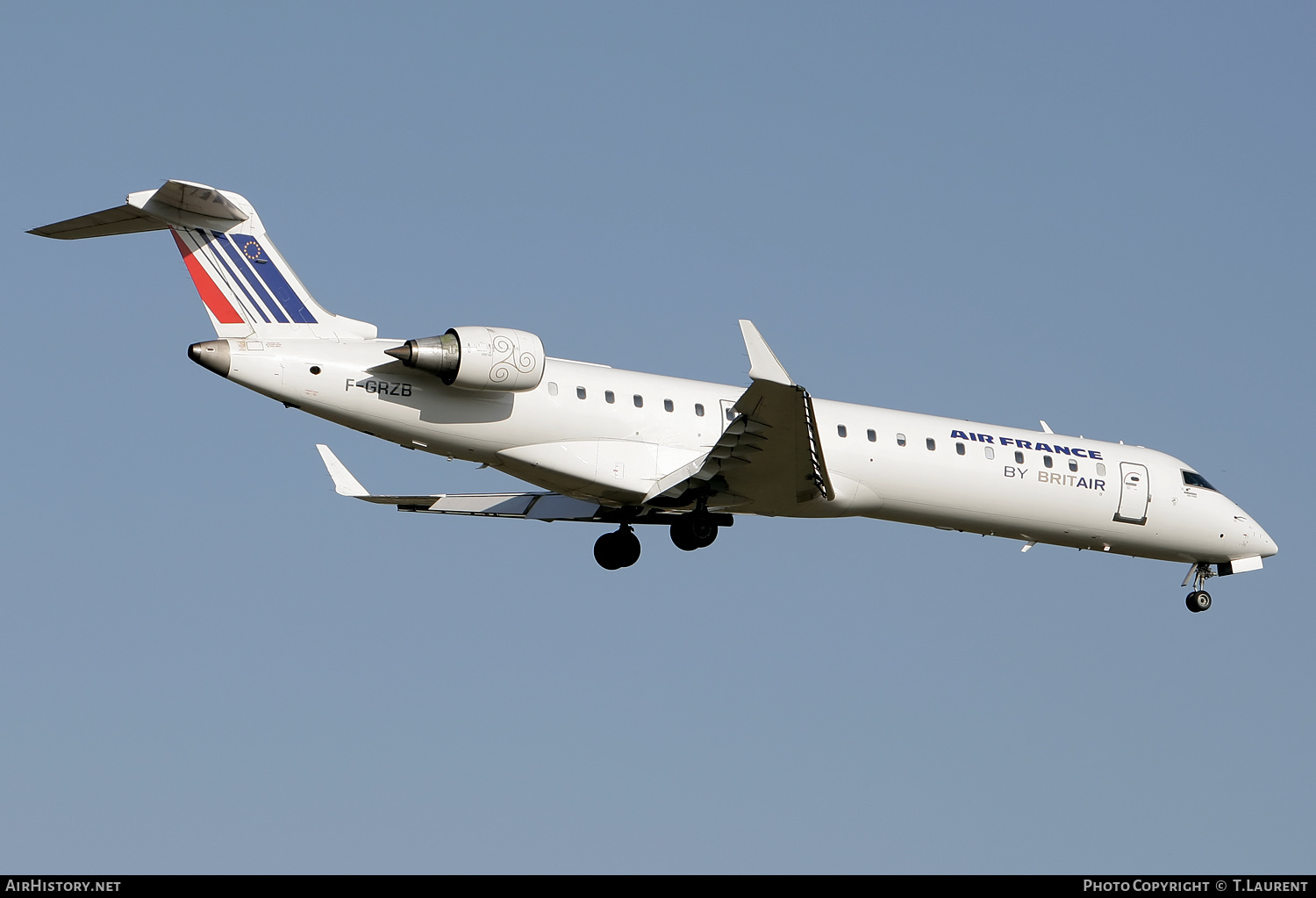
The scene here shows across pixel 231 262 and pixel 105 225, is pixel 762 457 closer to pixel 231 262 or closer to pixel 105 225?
pixel 231 262

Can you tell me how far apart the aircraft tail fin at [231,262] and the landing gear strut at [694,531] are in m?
5.62

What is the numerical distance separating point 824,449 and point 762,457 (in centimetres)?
225

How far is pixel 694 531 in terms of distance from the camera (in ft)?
71.3

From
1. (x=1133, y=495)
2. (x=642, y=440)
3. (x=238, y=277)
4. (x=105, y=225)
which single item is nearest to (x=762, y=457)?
(x=642, y=440)

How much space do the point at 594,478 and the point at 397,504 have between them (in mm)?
4300

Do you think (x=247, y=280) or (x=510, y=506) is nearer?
(x=247, y=280)

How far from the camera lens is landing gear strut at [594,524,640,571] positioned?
2391cm

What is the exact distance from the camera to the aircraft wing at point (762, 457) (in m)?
18.5

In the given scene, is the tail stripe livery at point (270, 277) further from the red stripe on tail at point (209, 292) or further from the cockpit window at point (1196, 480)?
the cockpit window at point (1196, 480)

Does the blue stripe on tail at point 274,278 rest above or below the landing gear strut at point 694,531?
above

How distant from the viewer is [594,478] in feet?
68.6

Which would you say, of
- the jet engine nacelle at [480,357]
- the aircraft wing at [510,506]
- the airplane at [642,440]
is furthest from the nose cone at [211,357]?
the aircraft wing at [510,506]
